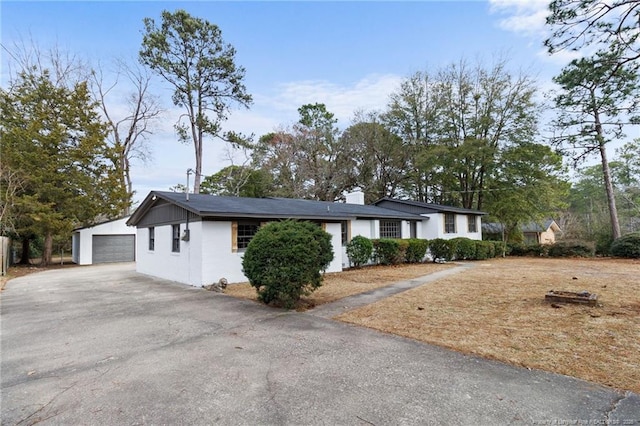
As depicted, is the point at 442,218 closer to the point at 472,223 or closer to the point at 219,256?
the point at 472,223

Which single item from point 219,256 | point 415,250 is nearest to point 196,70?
point 219,256

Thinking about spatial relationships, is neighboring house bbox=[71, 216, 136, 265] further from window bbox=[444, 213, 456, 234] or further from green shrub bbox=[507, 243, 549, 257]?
green shrub bbox=[507, 243, 549, 257]

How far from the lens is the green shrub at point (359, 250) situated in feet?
44.3

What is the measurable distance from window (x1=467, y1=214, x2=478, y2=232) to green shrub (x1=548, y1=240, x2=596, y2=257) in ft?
13.9

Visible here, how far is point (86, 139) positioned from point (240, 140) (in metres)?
9.28

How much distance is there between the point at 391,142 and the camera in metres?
26.6

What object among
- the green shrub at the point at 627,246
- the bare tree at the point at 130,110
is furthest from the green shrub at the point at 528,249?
the bare tree at the point at 130,110

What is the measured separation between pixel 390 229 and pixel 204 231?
33.8ft

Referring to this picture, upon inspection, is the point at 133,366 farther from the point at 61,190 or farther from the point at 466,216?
the point at 466,216

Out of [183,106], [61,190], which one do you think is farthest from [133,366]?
[183,106]

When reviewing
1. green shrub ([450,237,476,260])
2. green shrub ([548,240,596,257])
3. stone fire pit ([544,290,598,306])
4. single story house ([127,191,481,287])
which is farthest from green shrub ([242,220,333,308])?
green shrub ([548,240,596,257])

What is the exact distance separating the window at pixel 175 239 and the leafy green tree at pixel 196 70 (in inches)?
448

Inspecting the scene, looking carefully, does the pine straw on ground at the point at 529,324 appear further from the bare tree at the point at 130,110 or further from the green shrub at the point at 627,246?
the bare tree at the point at 130,110

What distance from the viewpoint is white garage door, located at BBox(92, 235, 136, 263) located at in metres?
19.7
